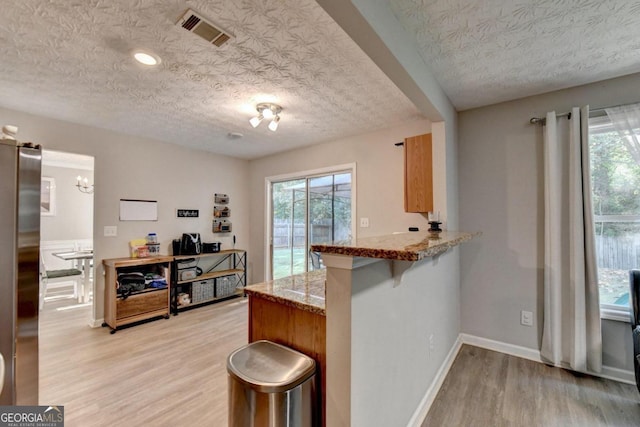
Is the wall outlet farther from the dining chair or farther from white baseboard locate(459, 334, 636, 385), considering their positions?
the dining chair

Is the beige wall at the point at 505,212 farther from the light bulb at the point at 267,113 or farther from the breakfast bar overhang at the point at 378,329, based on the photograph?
the light bulb at the point at 267,113

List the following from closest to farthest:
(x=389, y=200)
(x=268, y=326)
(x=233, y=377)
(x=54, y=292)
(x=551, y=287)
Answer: (x=233, y=377) → (x=268, y=326) → (x=551, y=287) → (x=389, y=200) → (x=54, y=292)

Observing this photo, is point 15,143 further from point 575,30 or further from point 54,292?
point 54,292

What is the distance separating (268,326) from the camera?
1.59 metres

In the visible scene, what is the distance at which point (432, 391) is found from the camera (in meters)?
1.98

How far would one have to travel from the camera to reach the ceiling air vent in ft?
4.88

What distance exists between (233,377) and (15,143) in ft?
5.40

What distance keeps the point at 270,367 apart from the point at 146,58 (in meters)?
2.16

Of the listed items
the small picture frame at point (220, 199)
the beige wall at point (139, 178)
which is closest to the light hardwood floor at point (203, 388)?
the beige wall at point (139, 178)

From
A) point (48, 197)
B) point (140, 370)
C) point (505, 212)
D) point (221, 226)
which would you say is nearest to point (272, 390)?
point (140, 370)

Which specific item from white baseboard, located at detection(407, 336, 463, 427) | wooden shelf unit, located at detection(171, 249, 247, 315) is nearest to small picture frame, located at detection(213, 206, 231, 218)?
wooden shelf unit, located at detection(171, 249, 247, 315)

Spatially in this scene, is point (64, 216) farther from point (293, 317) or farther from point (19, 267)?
point (293, 317)

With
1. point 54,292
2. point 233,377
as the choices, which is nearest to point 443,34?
point 233,377

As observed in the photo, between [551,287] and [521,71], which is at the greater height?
[521,71]
